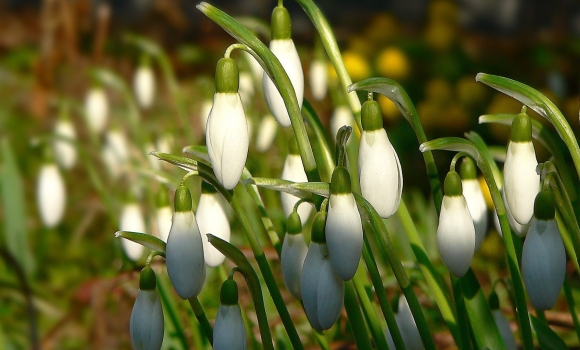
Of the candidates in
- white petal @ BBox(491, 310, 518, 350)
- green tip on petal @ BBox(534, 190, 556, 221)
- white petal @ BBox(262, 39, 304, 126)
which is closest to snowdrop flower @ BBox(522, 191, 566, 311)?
green tip on petal @ BBox(534, 190, 556, 221)

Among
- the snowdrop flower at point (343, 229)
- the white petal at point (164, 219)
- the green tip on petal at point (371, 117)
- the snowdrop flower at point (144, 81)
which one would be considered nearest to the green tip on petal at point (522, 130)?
the green tip on petal at point (371, 117)

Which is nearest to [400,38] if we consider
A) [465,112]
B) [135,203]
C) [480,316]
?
[465,112]

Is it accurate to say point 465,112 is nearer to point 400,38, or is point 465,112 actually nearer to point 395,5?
point 400,38

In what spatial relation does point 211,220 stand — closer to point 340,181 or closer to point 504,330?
point 340,181

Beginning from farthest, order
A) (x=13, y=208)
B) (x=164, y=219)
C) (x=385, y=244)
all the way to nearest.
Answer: (x=13, y=208)
(x=164, y=219)
(x=385, y=244)

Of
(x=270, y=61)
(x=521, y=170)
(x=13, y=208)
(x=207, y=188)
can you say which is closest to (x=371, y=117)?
(x=270, y=61)
